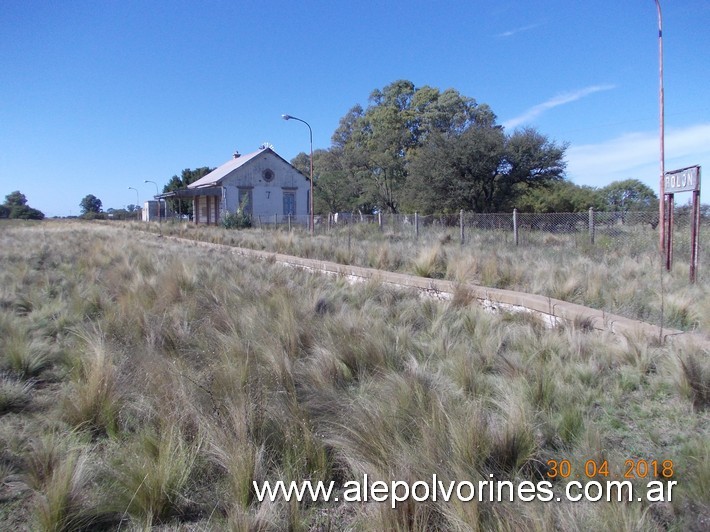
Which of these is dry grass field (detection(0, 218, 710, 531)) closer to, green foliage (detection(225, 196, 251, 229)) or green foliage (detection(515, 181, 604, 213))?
green foliage (detection(225, 196, 251, 229))

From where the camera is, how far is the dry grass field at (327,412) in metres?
2.53

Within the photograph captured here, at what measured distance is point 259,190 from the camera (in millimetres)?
39500

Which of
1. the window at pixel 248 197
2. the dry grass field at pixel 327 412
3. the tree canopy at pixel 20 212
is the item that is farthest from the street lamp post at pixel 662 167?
the tree canopy at pixel 20 212

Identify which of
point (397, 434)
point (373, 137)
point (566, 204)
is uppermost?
point (373, 137)

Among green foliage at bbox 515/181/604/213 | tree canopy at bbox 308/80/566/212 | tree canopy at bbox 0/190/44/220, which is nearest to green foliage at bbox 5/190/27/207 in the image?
tree canopy at bbox 0/190/44/220

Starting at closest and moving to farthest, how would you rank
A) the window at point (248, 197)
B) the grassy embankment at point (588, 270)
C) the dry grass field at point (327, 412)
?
the dry grass field at point (327, 412), the grassy embankment at point (588, 270), the window at point (248, 197)

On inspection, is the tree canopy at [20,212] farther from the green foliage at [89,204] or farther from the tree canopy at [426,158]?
the tree canopy at [426,158]

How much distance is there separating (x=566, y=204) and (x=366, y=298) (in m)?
45.4

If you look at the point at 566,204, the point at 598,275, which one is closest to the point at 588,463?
the point at 598,275

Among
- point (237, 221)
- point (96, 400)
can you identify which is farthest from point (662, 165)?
point (237, 221)

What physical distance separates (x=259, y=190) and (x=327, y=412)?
37.4m

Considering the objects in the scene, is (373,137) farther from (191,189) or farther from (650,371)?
(650,371)

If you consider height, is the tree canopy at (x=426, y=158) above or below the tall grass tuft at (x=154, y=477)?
above

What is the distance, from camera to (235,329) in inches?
212
